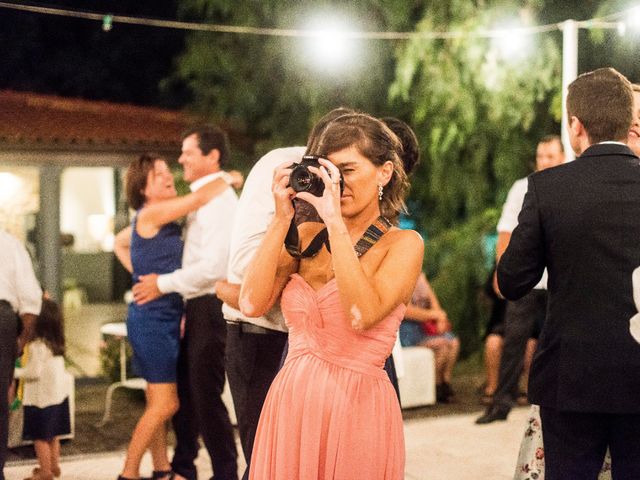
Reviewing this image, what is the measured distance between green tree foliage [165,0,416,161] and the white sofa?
376 centimetres

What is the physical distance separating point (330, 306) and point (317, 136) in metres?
0.63

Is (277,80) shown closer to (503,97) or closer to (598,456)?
(503,97)

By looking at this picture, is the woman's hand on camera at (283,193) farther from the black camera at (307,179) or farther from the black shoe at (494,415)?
the black shoe at (494,415)

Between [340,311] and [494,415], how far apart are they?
5.08 m

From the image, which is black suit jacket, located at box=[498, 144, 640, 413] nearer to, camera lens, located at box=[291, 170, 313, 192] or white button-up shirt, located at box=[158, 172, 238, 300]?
camera lens, located at box=[291, 170, 313, 192]

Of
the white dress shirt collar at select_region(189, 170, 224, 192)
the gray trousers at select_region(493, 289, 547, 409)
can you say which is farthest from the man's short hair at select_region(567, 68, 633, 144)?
the gray trousers at select_region(493, 289, 547, 409)

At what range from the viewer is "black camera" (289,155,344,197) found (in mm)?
2955

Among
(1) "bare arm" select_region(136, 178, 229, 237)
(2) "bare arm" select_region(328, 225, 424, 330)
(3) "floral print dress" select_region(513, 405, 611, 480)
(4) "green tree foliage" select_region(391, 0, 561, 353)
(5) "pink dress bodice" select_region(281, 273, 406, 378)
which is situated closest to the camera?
(2) "bare arm" select_region(328, 225, 424, 330)

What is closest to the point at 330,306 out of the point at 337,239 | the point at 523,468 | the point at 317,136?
the point at 337,239

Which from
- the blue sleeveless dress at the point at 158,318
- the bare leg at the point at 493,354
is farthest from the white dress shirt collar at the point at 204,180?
the bare leg at the point at 493,354

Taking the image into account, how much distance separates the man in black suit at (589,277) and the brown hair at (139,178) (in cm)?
302

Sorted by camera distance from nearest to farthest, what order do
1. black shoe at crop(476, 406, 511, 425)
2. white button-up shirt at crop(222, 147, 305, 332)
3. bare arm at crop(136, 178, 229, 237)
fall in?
1. white button-up shirt at crop(222, 147, 305, 332)
2. bare arm at crop(136, 178, 229, 237)
3. black shoe at crop(476, 406, 511, 425)

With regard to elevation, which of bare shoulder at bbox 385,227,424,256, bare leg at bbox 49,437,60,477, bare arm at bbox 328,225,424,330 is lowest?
bare leg at bbox 49,437,60,477

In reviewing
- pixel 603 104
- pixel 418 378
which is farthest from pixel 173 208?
pixel 418 378
